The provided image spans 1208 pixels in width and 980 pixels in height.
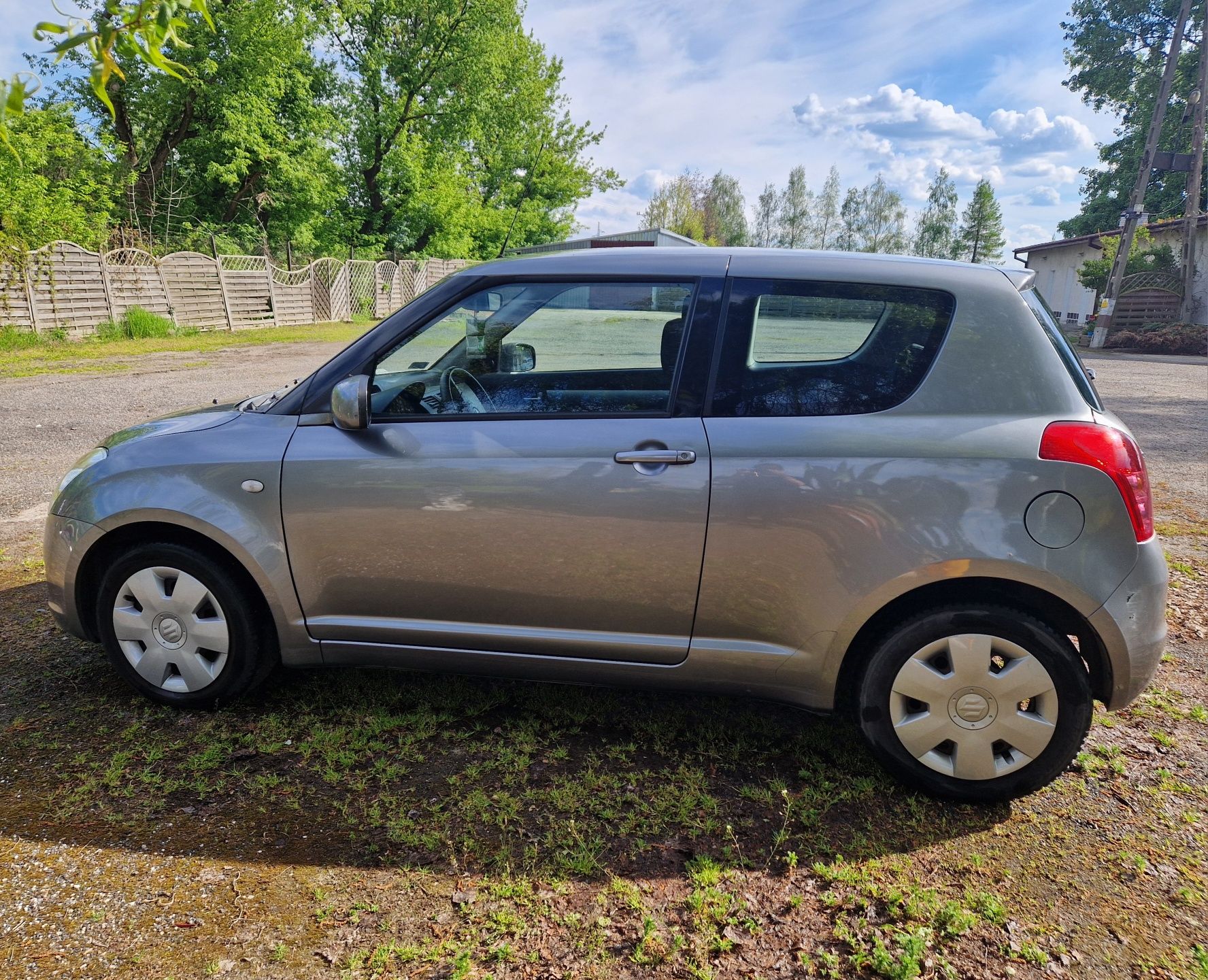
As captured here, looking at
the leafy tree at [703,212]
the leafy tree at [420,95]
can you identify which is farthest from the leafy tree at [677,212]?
the leafy tree at [420,95]

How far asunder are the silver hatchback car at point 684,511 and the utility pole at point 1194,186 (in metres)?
29.3

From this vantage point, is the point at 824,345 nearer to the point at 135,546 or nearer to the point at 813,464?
the point at 813,464

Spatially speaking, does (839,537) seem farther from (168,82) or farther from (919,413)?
(168,82)

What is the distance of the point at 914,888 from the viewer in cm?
237

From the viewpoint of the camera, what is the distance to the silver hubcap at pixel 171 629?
3.08m

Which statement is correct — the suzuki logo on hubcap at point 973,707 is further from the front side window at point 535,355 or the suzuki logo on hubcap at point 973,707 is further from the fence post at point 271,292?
the fence post at point 271,292

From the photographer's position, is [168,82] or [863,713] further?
[168,82]

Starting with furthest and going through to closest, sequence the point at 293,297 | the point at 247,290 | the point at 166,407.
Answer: the point at 293,297 < the point at 247,290 < the point at 166,407

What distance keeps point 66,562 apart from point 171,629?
492 millimetres

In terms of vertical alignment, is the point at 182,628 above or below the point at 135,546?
below

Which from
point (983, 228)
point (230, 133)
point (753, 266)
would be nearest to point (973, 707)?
point (753, 266)

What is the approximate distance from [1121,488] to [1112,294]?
29.2m

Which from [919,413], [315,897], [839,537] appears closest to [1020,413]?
[919,413]

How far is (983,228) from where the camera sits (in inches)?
2862
